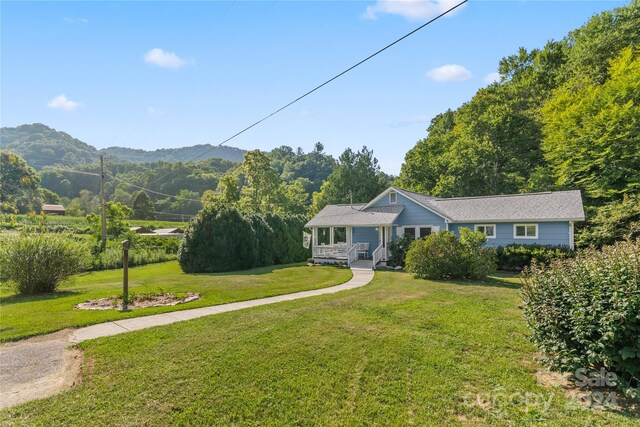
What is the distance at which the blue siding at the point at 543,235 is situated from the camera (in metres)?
Result: 16.4

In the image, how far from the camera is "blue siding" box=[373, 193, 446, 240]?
19719 mm

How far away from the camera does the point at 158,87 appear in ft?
37.7

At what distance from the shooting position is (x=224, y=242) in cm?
1998

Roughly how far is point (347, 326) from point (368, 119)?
27.2 ft

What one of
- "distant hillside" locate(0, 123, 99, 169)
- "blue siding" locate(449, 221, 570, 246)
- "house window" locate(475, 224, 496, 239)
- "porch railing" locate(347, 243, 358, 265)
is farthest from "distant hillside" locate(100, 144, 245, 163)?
"blue siding" locate(449, 221, 570, 246)

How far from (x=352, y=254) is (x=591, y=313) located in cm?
1691

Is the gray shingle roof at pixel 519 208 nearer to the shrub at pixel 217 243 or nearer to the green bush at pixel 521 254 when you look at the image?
the green bush at pixel 521 254

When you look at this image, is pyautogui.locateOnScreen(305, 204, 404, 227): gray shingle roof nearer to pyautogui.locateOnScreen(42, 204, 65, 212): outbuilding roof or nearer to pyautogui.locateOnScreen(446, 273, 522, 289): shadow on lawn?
pyautogui.locateOnScreen(446, 273, 522, 289): shadow on lawn

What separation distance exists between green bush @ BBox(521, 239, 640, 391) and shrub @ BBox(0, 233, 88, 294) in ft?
45.6

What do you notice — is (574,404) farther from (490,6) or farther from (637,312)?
(490,6)

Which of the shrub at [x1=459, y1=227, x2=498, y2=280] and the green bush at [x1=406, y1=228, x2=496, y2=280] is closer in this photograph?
the shrub at [x1=459, y1=227, x2=498, y2=280]

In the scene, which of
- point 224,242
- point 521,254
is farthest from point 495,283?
point 224,242

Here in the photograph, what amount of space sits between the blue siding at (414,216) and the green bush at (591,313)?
14.9 metres

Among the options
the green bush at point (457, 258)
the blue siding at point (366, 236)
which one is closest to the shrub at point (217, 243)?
the blue siding at point (366, 236)
